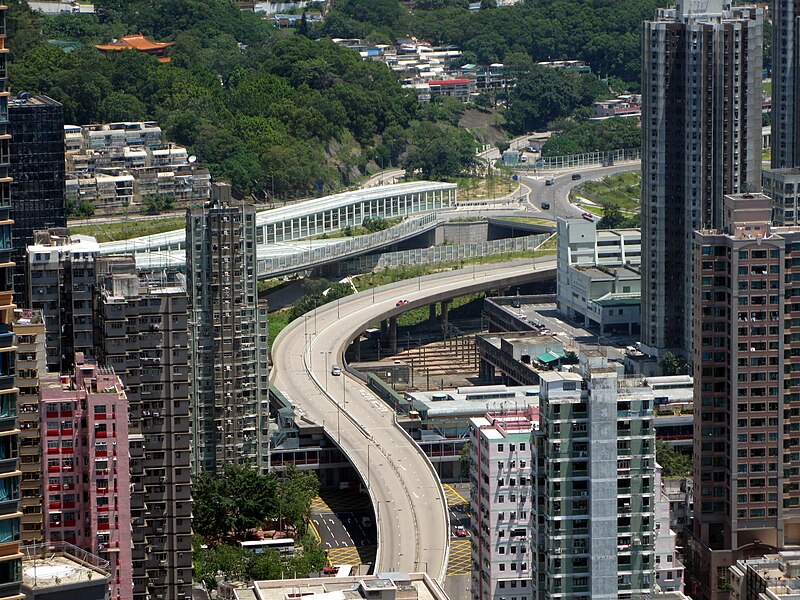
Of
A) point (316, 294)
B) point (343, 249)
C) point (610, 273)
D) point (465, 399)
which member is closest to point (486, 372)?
point (610, 273)

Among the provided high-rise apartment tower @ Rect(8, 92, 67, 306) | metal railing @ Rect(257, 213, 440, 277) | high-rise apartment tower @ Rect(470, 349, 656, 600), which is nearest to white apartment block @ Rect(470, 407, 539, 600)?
high-rise apartment tower @ Rect(470, 349, 656, 600)

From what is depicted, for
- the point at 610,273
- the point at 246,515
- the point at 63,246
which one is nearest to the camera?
the point at 63,246

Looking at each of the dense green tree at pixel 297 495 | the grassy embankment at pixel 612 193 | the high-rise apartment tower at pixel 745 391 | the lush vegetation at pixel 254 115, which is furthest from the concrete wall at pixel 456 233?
the high-rise apartment tower at pixel 745 391

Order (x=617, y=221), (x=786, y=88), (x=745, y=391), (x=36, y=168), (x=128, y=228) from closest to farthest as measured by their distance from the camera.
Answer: (x=745, y=391), (x=36, y=168), (x=786, y=88), (x=128, y=228), (x=617, y=221)

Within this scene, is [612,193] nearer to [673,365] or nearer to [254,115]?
[254,115]

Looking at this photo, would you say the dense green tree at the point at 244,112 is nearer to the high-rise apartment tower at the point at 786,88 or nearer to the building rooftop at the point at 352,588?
the high-rise apartment tower at the point at 786,88
